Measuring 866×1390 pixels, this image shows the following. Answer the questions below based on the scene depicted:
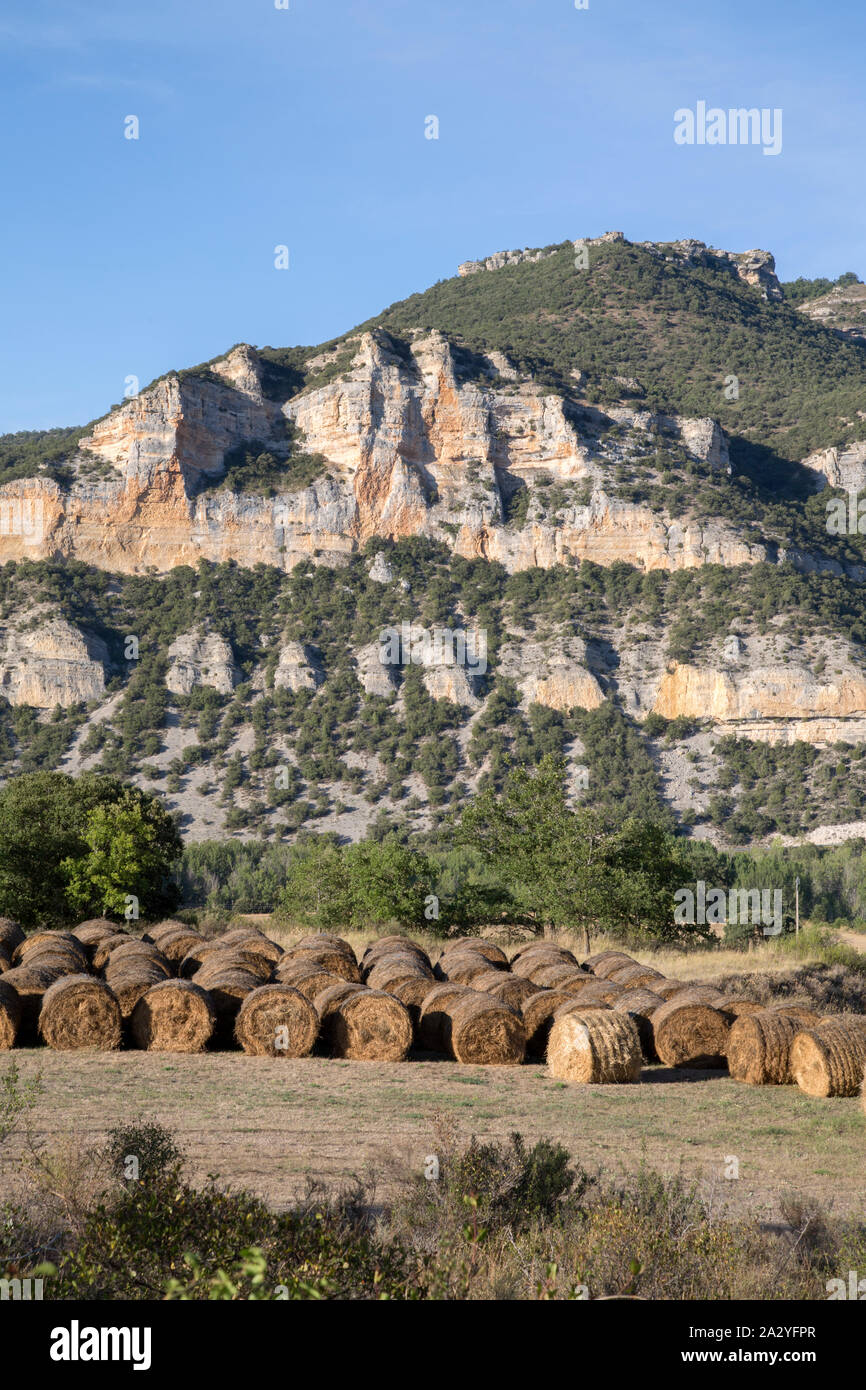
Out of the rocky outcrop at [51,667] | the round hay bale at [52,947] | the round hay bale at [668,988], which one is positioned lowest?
the round hay bale at [668,988]

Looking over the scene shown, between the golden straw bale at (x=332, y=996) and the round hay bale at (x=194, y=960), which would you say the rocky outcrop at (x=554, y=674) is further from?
the golden straw bale at (x=332, y=996)

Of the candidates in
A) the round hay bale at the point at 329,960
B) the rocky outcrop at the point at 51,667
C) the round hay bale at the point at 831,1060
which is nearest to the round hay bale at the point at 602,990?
the round hay bale at the point at 831,1060

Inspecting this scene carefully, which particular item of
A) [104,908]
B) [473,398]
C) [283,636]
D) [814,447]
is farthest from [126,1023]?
[814,447]

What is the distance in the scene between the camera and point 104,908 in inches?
1208

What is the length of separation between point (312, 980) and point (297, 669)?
223 ft

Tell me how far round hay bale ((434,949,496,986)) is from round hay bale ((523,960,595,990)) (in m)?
0.82

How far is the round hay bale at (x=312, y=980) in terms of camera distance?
16.9 metres

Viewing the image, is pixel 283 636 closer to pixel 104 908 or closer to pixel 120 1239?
pixel 104 908

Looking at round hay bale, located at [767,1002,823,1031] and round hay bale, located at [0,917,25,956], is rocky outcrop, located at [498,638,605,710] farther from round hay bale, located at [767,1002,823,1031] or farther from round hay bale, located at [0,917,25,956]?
round hay bale, located at [767,1002,823,1031]

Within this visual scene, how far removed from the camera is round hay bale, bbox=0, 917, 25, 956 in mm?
21006

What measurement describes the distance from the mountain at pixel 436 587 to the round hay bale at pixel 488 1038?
54138 millimetres

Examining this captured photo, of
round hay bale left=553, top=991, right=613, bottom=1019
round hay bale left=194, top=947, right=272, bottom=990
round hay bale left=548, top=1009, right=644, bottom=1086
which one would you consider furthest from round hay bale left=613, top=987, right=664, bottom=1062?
round hay bale left=194, top=947, right=272, bottom=990

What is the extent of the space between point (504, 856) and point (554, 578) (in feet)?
195

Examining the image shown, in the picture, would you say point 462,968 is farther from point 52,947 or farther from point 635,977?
point 52,947
